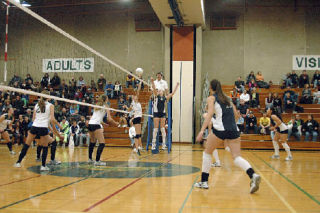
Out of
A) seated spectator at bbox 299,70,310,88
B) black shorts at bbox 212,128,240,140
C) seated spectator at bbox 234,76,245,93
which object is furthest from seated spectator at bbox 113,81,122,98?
black shorts at bbox 212,128,240,140

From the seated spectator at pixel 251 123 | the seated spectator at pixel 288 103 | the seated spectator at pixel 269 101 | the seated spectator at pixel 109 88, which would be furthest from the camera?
the seated spectator at pixel 109 88

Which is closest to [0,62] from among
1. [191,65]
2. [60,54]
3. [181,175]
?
[60,54]

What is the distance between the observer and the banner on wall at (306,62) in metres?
20.8

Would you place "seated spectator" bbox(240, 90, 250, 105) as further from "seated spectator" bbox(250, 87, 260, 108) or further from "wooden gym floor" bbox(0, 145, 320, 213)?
"wooden gym floor" bbox(0, 145, 320, 213)

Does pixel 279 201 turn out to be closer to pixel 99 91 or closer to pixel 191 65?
pixel 191 65

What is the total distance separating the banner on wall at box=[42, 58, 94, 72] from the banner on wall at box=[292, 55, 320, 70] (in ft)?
41.9

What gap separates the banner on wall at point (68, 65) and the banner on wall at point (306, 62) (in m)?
12.8

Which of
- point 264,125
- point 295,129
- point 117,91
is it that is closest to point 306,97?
point 295,129

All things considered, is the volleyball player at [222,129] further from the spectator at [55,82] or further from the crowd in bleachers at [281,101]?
the spectator at [55,82]

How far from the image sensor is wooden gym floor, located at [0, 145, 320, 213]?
4.14 metres

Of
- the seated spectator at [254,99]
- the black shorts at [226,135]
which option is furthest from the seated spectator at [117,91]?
the black shorts at [226,135]

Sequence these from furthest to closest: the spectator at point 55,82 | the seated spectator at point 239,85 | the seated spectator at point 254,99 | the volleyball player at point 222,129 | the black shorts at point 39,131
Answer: the spectator at point 55,82
the seated spectator at point 239,85
the seated spectator at point 254,99
the black shorts at point 39,131
the volleyball player at point 222,129

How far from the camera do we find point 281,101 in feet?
56.1

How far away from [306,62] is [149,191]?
18645mm
